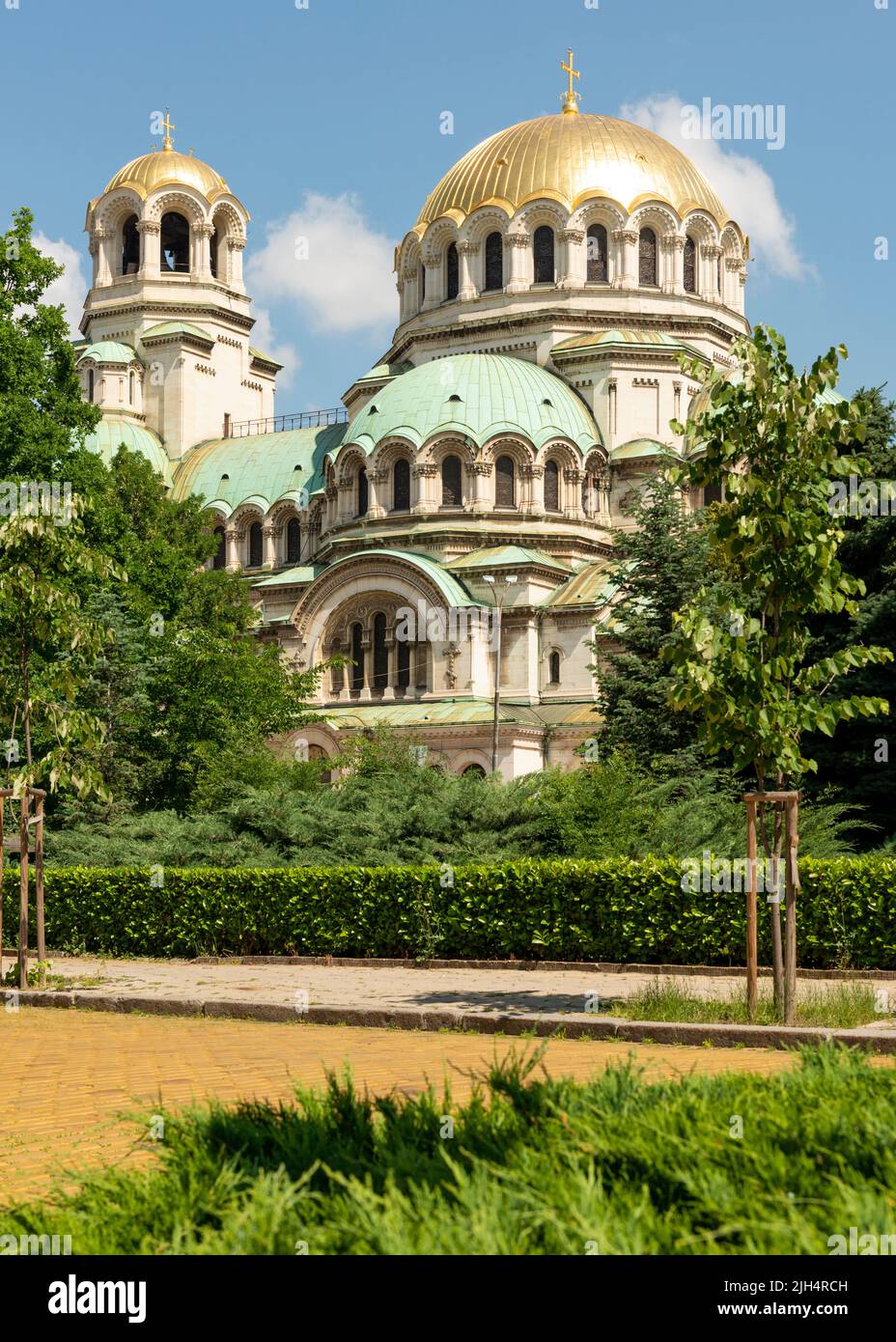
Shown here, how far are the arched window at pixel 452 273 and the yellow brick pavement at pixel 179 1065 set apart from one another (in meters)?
52.2

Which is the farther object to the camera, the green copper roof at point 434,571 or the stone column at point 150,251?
the stone column at point 150,251

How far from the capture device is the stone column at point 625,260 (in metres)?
59.9

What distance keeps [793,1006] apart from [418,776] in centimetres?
1286

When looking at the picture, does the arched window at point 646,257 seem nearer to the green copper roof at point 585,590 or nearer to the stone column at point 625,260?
the stone column at point 625,260

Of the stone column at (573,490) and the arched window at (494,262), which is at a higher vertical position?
the arched window at (494,262)

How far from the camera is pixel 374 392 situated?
64625 mm

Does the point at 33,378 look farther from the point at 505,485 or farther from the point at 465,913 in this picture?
the point at 505,485

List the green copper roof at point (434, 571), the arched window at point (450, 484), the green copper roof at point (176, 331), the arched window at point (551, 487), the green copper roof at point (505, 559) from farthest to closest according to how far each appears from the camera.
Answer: the green copper roof at point (176, 331) < the arched window at point (551, 487) < the arched window at point (450, 484) < the green copper roof at point (505, 559) < the green copper roof at point (434, 571)

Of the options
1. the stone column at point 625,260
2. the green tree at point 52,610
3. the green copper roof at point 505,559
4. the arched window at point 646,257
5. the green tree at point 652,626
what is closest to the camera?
the green tree at point 52,610

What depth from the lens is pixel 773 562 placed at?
12.0m

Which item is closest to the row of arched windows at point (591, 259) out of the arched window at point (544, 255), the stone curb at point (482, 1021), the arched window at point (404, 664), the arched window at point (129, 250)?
the arched window at point (544, 255)

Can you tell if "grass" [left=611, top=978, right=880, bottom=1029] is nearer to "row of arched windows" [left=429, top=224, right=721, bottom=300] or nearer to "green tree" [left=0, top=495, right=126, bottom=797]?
"green tree" [left=0, top=495, right=126, bottom=797]

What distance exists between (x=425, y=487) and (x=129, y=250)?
24361 millimetres
